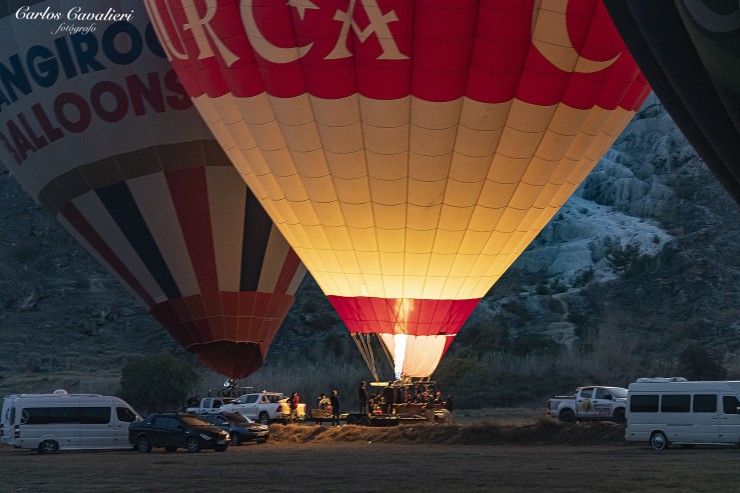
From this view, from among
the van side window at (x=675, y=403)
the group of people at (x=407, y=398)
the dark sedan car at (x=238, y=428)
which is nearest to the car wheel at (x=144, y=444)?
the dark sedan car at (x=238, y=428)

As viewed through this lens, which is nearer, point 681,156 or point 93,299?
point 93,299

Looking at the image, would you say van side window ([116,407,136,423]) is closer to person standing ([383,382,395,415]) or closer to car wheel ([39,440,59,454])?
car wheel ([39,440,59,454])

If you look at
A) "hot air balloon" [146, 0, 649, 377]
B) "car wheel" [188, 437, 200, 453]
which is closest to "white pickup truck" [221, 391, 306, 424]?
"car wheel" [188, 437, 200, 453]

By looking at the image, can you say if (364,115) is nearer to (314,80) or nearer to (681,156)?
(314,80)

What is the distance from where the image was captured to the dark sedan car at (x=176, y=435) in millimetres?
29125

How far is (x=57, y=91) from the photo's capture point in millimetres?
33875

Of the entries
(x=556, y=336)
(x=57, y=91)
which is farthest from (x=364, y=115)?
(x=556, y=336)

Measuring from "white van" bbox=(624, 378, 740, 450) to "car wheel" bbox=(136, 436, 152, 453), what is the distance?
10.8 m

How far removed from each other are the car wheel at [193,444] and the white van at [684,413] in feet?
31.5

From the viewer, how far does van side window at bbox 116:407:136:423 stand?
3045 cm

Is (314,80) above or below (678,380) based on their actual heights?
above

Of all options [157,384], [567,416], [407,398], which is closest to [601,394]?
[567,416]

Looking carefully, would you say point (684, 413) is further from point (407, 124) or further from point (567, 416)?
point (567, 416)

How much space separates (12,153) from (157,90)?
19.1ft
